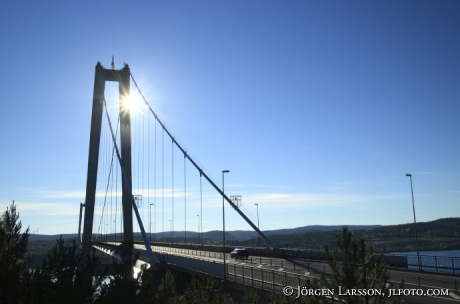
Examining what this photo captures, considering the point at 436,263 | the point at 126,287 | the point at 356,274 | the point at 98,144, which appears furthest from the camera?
the point at 98,144

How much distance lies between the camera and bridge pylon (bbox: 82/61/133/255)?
165 ft

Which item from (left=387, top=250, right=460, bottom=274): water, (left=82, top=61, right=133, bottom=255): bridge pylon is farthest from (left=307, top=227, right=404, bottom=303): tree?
(left=82, top=61, right=133, bottom=255): bridge pylon

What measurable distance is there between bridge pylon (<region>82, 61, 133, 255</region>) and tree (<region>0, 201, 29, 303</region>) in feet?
78.1

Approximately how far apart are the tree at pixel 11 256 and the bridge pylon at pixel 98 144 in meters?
23.8

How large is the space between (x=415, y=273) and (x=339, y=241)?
2129 centimetres

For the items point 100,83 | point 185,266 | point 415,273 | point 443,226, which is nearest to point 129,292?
point 185,266

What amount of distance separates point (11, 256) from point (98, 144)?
29.6 m

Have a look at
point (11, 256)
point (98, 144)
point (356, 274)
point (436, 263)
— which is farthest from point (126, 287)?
point (98, 144)

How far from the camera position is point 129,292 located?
41.7 feet

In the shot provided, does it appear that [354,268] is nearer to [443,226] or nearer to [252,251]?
[252,251]

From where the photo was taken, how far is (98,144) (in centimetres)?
5050

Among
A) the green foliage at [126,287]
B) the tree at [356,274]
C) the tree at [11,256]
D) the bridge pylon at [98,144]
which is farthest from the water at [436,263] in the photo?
the bridge pylon at [98,144]

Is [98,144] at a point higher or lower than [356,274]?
higher

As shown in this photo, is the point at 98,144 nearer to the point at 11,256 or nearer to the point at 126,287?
the point at 11,256
